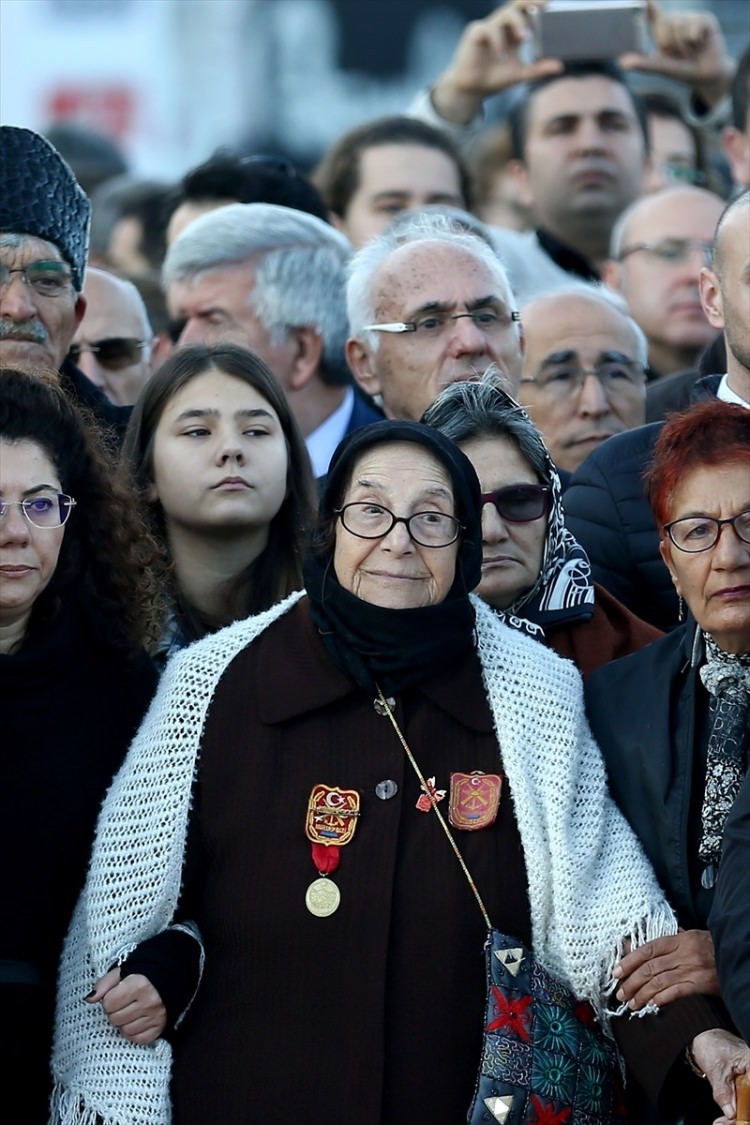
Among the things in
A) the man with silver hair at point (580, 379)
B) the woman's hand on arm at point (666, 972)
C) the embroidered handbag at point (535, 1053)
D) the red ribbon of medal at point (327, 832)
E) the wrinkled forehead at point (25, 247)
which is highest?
the wrinkled forehead at point (25, 247)

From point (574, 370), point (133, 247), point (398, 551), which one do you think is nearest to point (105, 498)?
point (398, 551)

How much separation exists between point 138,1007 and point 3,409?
121cm

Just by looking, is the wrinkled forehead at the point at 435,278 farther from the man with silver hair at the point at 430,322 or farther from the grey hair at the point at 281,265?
the grey hair at the point at 281,265

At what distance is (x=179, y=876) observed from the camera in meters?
4.06

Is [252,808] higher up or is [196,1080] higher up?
[252,808]

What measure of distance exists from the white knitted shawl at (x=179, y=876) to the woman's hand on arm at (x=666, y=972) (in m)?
0.04

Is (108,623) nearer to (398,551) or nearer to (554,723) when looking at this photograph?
(398,551)

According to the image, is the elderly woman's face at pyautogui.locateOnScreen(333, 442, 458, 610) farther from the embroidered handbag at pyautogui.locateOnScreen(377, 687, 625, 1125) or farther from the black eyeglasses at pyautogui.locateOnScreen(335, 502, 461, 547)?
the embroidered handbag at pyautogui.locateOnScreen(377, 687, 625, 1125)

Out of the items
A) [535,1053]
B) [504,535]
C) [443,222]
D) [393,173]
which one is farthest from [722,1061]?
[393,173]

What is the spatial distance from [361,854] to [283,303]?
2.53 meters

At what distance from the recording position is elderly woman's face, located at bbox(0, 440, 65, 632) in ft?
13.3

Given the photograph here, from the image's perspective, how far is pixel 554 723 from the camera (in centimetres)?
416

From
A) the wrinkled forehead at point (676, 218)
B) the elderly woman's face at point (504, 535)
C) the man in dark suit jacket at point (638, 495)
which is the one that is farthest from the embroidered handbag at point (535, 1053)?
the wrinkled forehead at point (676, 218)

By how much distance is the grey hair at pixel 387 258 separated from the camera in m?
5.70
